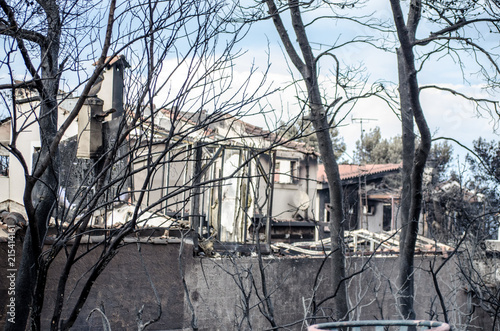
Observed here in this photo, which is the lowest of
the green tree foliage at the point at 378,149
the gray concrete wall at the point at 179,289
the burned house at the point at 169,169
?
the gray concrete wall at the point at 179,289

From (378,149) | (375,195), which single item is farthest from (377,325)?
(378,149)

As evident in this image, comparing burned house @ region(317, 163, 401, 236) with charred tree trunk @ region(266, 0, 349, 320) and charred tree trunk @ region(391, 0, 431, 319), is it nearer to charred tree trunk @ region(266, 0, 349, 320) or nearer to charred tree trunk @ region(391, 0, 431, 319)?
charred tree trunk @ region(391, 0, 431, 319)

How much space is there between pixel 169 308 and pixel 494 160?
12.7 metres

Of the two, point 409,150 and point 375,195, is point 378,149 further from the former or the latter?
point 409,150

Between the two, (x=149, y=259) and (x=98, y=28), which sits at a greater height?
(x=98, y=28)

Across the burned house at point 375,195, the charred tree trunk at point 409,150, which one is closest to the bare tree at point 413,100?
the charred tree trunk at point 409,150

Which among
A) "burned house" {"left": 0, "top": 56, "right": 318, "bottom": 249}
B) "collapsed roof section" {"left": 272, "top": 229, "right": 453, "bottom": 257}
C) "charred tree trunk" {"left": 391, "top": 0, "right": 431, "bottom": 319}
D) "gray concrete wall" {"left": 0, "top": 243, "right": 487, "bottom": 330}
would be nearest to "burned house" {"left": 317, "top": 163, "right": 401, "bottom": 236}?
"burned house" {"left": 0, "top": 56, "right": 318, "bottom": 249}

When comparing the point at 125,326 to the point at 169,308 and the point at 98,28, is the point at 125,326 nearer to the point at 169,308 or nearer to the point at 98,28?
the point at 169,308

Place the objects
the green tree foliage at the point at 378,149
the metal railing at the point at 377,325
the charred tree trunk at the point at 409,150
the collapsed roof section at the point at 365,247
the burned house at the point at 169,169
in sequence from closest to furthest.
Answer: the metal railing at the point at 377,325 → the burned house at the point at 169,169 → the charred tree trunk at the point at 409,150 → the collapsed roof section at the point at 365,247 → the green tree foliage at the point at 378,149

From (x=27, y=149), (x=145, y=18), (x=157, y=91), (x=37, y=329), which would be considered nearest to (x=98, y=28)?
(x=145, y=18)

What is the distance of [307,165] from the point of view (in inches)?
1049

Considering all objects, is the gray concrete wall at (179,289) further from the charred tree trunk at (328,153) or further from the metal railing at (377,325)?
the metal railing at (377,325)

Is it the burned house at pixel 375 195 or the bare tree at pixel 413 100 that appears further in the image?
the burned house at pixel 375 195

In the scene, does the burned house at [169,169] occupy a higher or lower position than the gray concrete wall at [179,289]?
higher
